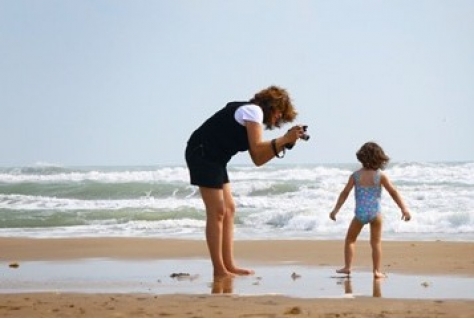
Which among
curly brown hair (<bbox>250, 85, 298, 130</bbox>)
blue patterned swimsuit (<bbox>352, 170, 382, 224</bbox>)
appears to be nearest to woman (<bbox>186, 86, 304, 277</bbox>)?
curly brown hair (<bbox>250, 85, 298, 130</bbox>)

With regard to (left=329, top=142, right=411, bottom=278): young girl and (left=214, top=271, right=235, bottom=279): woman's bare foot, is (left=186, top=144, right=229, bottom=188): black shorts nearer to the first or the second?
(left=214, top=271, right=235, bottom=279): woman's bare foot

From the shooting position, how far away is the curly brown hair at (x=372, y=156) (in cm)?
663

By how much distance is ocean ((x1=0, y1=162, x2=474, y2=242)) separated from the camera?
12.6 meters

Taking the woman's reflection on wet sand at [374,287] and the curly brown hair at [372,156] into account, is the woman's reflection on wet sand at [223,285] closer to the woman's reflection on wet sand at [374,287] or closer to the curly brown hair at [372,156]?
the woman's reflection on wet sand at [374,287]

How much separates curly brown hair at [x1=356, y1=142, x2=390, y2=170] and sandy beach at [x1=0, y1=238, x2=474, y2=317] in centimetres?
90

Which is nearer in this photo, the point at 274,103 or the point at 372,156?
the point at 274,103

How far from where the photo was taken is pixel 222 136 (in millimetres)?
5844

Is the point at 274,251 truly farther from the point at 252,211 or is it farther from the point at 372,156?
the point at 252,211

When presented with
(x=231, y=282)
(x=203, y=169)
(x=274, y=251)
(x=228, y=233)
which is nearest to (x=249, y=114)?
(x=203, y=169)

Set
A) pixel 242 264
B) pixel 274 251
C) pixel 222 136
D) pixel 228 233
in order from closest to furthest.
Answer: pixel 222 136 → pixel 228 233 → pixel 242 264 → pixel 274 251

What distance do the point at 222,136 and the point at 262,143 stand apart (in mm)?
383

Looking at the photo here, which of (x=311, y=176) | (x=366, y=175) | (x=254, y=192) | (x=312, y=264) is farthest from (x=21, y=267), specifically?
(x=311, y=176)

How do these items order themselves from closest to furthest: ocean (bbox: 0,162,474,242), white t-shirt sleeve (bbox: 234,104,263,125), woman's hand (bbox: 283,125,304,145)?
woman's hand (bbox: 283,125,304,145) → white t-shirt sleeve (bbox: 234,104,263,125) → ocean (bbox: 0,162,474,242)

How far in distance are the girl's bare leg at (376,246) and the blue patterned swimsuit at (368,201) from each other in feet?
0.20
